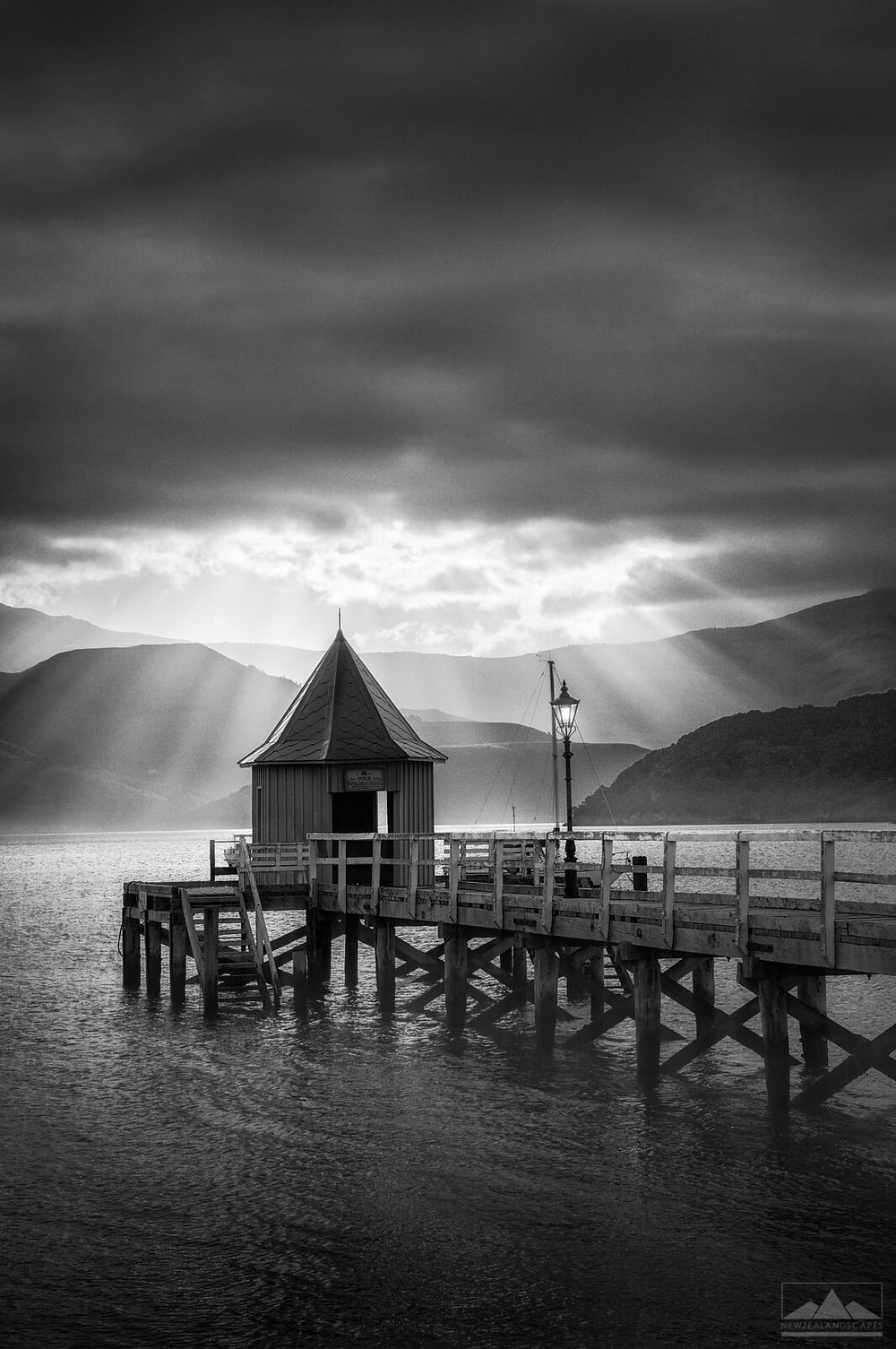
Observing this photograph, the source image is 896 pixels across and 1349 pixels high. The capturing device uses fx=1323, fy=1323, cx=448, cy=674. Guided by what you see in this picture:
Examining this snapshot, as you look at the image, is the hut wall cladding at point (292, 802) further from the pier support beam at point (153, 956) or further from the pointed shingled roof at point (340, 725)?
the pier support beam at point (153, 956)

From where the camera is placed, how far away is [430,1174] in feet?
52.4

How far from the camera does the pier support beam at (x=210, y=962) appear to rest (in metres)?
27.2

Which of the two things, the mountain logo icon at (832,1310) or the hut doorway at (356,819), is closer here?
the mountain logo icon at (832,1310)

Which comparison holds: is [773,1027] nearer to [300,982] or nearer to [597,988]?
[597,988]

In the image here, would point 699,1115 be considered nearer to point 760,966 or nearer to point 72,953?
point 760,966

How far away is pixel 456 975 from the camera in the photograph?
2573cm

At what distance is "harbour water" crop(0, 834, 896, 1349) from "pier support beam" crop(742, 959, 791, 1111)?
55 cm

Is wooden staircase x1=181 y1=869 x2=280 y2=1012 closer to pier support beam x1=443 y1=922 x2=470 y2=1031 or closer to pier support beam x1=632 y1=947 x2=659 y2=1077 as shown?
pier support beam x1=443 y1=922 x2=470 y2=1031

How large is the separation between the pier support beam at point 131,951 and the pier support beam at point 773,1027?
1872 cm

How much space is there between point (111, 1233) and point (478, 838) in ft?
48.3

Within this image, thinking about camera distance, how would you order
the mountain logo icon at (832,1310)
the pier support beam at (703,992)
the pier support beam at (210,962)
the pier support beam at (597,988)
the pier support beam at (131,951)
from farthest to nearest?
the pier support beam at (131,951)
the pier support beam at (210,962)
the pier support beam at (597,988)
the pier support beam at (703,992)
the mountain logo icon at (832,1310)

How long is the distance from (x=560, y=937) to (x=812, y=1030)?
15.3ft

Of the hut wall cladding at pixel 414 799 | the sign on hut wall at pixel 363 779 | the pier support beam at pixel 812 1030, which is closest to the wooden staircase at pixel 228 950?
the sign on hut wall at pixel 363 779

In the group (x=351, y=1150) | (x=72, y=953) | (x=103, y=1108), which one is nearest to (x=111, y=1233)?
(x=351, y=1150)
